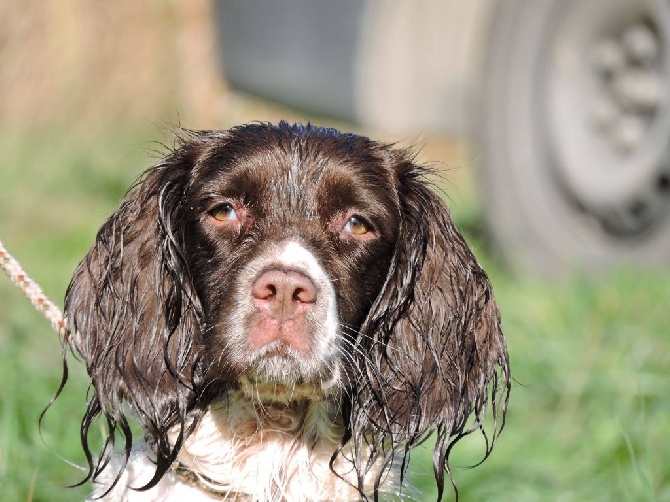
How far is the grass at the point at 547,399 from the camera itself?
4086 mm

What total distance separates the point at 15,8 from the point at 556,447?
9.86 m

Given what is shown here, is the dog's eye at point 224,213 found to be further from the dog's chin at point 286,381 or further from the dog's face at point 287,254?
the dog's chin at point 286,381

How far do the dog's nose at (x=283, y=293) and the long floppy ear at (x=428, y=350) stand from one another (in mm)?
386

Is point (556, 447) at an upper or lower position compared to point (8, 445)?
upper

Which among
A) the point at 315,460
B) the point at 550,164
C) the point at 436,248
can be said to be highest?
the point at 550,164

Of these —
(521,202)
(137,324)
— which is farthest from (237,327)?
(521,202)

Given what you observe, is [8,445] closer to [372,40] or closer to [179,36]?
[372,40]

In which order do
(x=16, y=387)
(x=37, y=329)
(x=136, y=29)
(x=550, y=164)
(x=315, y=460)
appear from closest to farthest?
1. (x=315, y=460)
2. (x=16, y=387)
3. (x=37, y=329)
4. (x=550, y=164)
5. (x=136, y=29)

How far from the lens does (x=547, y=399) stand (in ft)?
16.9

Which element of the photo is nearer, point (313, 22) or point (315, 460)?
point (315, 460)

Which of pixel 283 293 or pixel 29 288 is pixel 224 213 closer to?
pixel 283 293

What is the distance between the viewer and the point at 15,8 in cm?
1303

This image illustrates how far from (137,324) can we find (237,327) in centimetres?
34

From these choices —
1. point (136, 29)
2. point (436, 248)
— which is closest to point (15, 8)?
point (136, 29)
